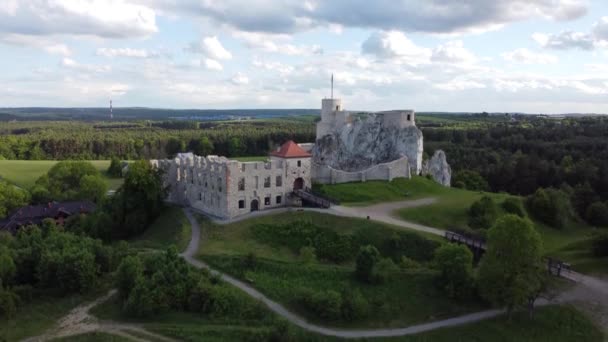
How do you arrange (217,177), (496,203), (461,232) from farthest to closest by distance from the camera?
(496,203), (217,177), (461,232)

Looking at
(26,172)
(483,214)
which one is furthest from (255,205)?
(26,172)

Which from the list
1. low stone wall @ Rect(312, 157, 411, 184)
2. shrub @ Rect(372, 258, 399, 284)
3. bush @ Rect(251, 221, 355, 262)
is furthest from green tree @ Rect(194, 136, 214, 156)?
shrub @ Rect(372, 258, 399, 284)

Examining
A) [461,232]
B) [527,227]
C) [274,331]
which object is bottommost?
[274,331]

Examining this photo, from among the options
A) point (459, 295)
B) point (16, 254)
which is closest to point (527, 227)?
point (459, 295)

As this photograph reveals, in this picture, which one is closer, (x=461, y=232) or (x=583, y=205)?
(x=461, y=232)

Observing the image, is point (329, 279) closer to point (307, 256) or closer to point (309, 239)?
point (307, 256)

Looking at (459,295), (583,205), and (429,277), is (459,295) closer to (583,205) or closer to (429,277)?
(429,277)
